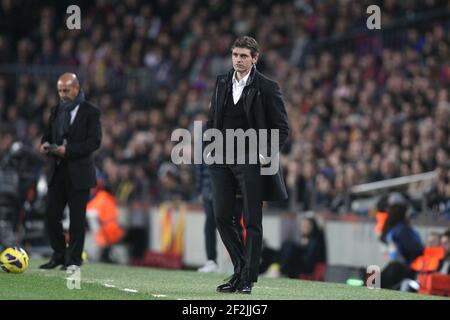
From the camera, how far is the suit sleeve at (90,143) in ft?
46.4

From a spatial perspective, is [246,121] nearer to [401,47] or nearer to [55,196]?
[55,196]

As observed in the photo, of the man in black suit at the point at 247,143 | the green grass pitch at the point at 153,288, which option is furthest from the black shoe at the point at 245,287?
the green grass pitch at the point at 153,288

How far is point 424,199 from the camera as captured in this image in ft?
61.6

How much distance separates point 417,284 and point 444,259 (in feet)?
2.70

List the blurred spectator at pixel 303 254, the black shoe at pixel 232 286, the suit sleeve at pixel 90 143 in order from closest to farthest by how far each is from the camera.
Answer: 1. the black shoe at pixel 232 286
2. the suit sleeve at pixel 90 143
3. the blurred spectator at pixel 303 254

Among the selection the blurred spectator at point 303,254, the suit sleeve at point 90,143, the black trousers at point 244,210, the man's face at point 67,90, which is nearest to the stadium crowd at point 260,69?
the blurred spectator at point 303,254

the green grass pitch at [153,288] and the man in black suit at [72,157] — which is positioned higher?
the man in black suit at [72,157]

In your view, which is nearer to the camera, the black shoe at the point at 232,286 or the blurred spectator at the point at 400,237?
the black shoe at the point at 232,286

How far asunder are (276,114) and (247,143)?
1.30ft

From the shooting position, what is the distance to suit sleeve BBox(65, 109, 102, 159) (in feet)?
46.4

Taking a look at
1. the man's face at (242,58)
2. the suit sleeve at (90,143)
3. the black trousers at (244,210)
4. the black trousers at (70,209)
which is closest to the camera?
the man's face at (242,58)

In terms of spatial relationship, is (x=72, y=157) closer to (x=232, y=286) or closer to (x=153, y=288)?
(x=153, y=288)

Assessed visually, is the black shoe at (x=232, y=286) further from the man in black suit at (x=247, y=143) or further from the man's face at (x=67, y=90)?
the man's face at (x=67, y=90)

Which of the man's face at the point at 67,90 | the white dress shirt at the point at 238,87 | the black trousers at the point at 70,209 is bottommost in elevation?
the black trousers at the point at 70,209
